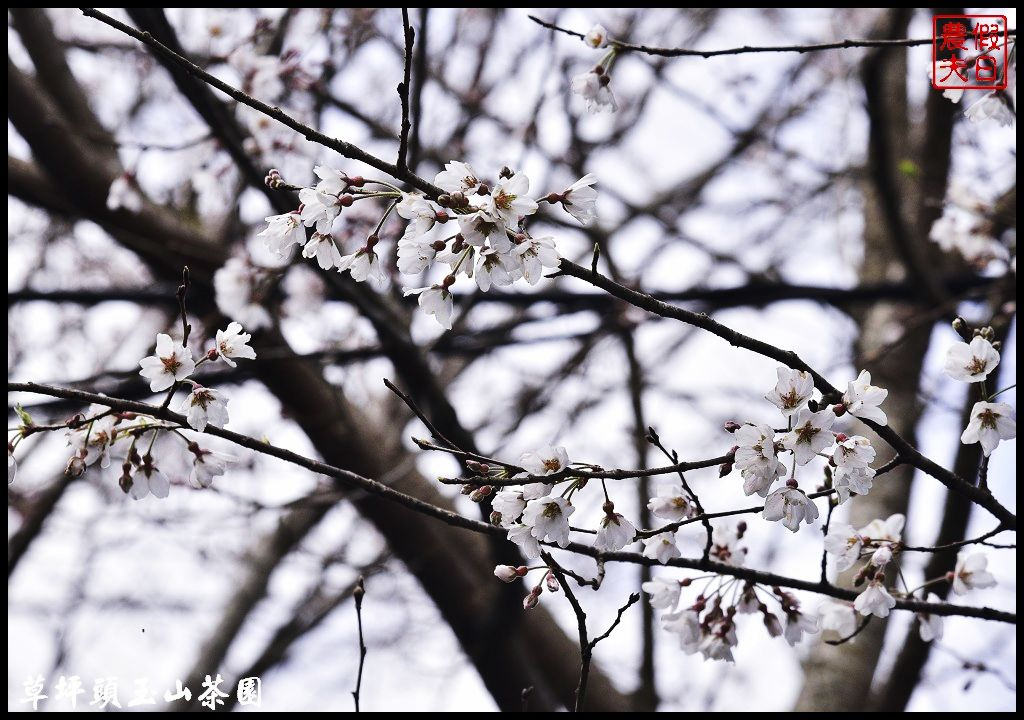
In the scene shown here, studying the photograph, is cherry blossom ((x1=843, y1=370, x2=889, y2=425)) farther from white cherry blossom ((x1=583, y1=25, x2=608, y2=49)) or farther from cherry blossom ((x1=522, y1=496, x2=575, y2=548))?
white cherry blossom ((x1=583, y1=25, x2=608, y2=49))

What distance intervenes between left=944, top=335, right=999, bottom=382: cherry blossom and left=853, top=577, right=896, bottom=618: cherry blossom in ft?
1.34

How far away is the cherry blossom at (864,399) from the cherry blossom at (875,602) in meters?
0.38

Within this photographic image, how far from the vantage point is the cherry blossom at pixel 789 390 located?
1.29m

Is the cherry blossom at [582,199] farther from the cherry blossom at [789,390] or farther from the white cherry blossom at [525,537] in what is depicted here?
the white cherry blossom at [525,537]

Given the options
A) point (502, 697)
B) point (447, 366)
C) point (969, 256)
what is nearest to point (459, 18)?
point (447, 366)

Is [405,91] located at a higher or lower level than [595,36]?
lower

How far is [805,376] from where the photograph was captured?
51.2 inches

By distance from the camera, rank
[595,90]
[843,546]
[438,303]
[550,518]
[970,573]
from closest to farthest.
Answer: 1. [550,518]
2. [438,303]
3. [843,546]
4. [970,573]
5. [595,90]

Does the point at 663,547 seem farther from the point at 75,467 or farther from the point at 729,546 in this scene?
the point at 75,467

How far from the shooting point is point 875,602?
1449mm

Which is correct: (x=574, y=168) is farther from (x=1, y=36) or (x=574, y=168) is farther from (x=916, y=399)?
(x=1, y=36)

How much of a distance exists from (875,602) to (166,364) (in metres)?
1.35

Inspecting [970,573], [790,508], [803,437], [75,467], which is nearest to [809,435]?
[803,437]

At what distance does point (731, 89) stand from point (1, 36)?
3783mm
